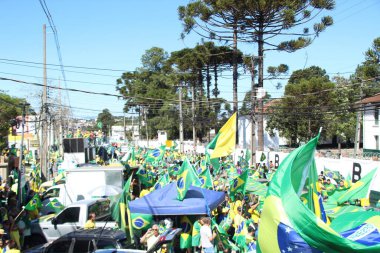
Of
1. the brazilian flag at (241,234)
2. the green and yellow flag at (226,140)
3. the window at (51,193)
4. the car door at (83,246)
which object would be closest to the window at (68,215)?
the car door at (83,246)

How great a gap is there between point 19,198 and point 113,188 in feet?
9.52

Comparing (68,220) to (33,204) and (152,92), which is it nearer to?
(33,204)

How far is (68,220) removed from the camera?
11.0 meters

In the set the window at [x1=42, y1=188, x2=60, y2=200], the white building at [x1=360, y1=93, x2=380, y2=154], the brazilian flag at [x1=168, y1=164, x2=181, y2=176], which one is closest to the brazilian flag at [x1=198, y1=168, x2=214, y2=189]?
the brazilian flag at [x1=168, y1=164, x2=181, y2=176]

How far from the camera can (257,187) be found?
11836 mm

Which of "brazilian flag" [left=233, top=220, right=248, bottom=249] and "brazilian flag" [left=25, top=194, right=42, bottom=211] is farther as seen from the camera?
"brazilian flag" [left=25, top=194, right=42, bottom=211]

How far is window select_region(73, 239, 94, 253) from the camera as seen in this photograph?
7.51 meters

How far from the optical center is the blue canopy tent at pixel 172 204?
30.1ft

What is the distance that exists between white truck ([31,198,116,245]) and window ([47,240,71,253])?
113 inches

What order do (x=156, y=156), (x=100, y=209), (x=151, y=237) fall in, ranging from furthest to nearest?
(x=156, y=156) < (x=100, y=209) < (x=151, y=237)

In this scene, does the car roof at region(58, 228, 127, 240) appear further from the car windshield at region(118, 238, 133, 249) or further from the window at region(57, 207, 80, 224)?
the window at region(57, 207, 80, 224)

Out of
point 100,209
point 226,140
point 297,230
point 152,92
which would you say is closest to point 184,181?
point 100,209

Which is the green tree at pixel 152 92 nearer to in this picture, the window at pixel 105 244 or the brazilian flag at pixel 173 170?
the brazilian flag at pixel 173 170

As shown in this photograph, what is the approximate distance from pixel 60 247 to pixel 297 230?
4819 millimetres
